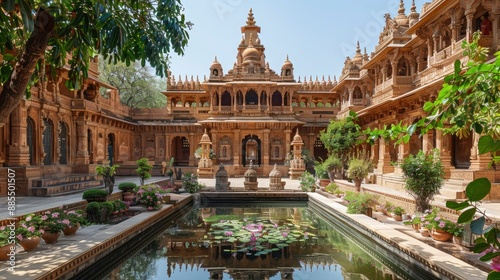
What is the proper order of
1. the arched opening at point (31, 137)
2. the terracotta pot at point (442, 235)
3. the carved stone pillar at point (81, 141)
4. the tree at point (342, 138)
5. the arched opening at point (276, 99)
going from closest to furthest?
the terracotta pot at point (442, 235) < the arched opening at point (31, 137) < the carved stone pillar at point (81, 141) < the tree at point (342, 138) < the arched opening at point (276, 99)

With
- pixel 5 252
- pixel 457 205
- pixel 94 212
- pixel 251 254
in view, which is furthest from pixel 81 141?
pixel 457 205

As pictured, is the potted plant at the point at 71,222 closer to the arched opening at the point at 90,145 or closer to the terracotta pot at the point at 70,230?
the terracotta pot at the point at 70,230

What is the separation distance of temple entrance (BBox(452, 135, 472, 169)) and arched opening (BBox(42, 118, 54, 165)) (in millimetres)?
18980

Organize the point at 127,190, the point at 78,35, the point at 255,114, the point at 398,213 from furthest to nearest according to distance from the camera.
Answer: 1. the point at 255,114
2. the point at 127,190
3. the point at 398,213
4. the point at 78,35

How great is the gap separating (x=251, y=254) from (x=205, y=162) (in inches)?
689

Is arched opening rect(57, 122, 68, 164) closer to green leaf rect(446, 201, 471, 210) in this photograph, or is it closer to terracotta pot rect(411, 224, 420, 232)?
terracotta pot rect(411, 224, 420, 232)

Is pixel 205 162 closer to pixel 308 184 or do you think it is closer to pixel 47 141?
pixel 308 184

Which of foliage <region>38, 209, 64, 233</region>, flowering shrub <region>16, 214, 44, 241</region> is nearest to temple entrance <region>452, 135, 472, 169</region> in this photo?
foliage <region>38, 209, 64, 233</region>

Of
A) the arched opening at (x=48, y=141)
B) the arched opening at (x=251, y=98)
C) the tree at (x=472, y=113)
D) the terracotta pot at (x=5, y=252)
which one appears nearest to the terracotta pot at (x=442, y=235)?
the tree at (x=472, y=113)

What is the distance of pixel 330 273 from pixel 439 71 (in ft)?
36.5

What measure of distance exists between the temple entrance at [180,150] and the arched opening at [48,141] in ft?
47.7

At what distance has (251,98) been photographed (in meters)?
29.2

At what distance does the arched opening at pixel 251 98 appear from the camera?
94.6 ft

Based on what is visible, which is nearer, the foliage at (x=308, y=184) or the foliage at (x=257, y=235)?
the foliage at (x=257, y=235)
